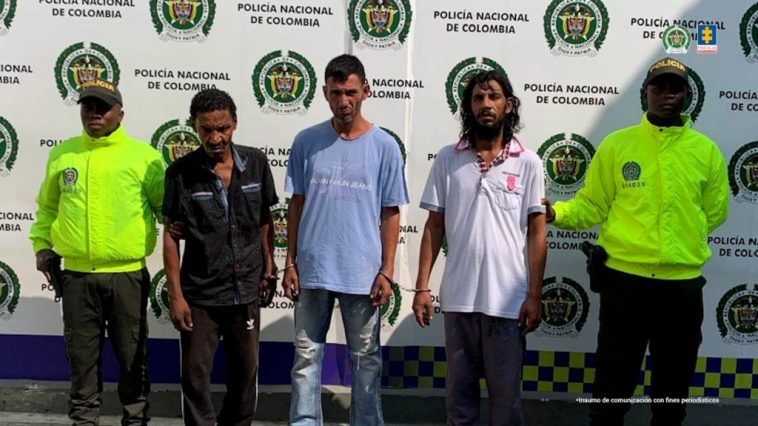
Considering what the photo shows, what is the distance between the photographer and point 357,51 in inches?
143

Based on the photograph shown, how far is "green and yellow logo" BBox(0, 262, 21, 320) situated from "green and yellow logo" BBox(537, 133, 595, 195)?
3.16 metres

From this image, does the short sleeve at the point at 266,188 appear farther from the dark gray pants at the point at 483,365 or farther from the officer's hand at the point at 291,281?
the dark gray pants at the point at 483,365

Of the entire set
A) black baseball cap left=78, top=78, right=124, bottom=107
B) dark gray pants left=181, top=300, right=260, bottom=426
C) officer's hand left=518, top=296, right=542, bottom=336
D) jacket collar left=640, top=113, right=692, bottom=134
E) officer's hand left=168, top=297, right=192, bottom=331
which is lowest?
dark gray pants left=181, top=300, right=260, bottom=426

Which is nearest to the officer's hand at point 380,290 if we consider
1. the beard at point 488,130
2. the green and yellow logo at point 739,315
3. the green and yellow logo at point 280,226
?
the beard at point 488,130

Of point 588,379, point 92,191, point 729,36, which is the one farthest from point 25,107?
point 729,36

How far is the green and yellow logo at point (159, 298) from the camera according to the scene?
12.5 ft

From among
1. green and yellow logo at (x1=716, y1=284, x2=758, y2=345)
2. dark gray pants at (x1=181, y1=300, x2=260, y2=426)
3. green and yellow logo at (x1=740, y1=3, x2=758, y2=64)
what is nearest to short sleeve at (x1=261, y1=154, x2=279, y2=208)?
dark gray pants at (x1=181, y1=300, x2=260, y2=426)

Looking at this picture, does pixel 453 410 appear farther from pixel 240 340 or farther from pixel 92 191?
pixel 92 191

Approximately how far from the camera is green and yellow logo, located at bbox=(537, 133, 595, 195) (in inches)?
145

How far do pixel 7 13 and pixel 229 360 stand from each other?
2.36m

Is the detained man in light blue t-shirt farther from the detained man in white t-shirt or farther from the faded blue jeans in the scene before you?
the detained man in white t-shirt

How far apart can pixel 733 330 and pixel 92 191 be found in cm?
357

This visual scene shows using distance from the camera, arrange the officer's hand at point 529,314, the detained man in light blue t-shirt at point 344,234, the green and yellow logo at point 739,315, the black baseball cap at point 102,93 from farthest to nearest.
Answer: the green and yellow logo at point 739,315 → the black baseball cap at point 102,93 → the detained man in light blue t-shirt at point 344,234 → the officer's hand at point 529,314

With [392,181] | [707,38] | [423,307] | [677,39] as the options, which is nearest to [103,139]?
[392,181]
